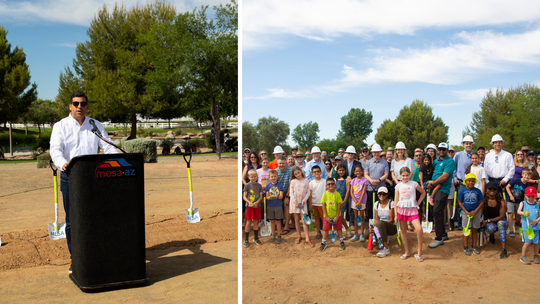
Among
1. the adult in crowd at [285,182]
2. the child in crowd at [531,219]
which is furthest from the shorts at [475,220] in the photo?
the adult in crowd at [285,182]

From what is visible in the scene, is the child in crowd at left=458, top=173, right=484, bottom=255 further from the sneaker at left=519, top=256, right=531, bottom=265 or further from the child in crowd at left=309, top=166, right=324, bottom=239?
the child in crowd at left=309, top=166, right=324, bottom=239

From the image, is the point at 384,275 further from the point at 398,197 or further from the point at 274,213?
the point at 274,213

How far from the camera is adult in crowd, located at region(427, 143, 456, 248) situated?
5.91 metres

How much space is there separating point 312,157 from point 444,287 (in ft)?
12.6

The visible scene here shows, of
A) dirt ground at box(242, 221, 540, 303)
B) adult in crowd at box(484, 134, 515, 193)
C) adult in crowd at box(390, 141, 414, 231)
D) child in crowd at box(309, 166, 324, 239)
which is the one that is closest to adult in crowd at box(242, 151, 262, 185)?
child in crowd at box(309, 166, 324, 239)

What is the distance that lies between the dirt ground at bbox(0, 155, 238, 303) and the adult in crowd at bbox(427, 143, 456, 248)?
10.2 ft

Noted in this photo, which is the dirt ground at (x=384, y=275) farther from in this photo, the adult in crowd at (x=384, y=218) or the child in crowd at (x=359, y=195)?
the child in crowd at (x=359, y=195)

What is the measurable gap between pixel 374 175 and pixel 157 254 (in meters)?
3.60

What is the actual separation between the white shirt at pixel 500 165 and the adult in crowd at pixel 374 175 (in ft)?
6.29

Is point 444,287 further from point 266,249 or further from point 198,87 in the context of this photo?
point 198,87

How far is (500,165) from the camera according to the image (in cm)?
650

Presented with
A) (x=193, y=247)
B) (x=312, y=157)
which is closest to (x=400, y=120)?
(x=312, y=157)

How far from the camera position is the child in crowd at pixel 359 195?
6.12m

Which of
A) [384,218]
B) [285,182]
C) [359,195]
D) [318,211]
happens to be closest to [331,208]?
[318,211]
